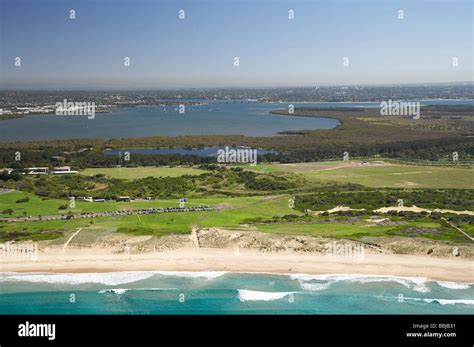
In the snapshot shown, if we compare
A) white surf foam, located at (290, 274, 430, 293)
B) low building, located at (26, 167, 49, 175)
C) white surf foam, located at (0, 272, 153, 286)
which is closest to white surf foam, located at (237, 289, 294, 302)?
white surf foam, located at (290, 274, 430, 293)

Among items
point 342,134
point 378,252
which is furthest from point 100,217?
point 342,134

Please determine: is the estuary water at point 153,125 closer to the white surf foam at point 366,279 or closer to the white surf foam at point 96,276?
the white surf foam at point 96,276

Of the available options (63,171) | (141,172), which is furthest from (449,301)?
(63,171)

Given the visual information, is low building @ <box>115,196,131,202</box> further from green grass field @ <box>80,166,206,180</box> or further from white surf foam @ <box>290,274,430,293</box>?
white surf foam @ <box>290,274,430,293</box>

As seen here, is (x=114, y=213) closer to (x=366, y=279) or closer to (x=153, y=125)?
(x=366, y=279)

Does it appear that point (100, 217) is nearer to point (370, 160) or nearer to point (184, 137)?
point (370, 160)
